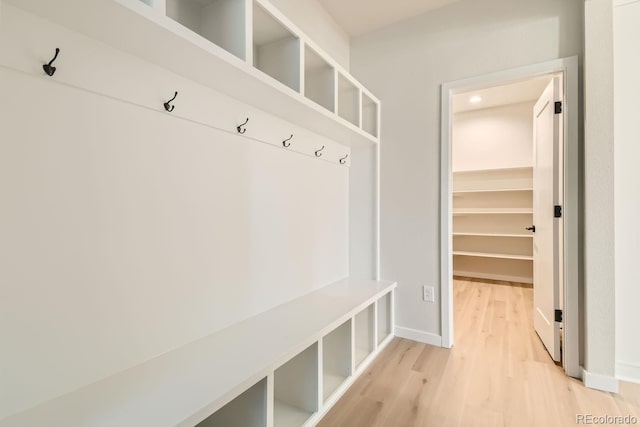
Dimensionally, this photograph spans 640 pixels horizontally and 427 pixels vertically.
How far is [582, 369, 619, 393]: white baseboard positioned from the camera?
1.73m

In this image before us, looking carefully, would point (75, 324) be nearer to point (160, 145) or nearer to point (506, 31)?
point (160, 145)

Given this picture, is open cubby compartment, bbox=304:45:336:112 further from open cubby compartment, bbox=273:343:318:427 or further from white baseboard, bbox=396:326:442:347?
white baseboard, bbox=396:326:442:347

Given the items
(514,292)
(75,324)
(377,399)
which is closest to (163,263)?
(75,324)

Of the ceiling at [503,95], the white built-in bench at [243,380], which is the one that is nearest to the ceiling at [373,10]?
the ceiling at [503,95]

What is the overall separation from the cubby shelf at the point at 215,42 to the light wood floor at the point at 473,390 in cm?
158

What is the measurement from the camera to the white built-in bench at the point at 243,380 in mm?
847

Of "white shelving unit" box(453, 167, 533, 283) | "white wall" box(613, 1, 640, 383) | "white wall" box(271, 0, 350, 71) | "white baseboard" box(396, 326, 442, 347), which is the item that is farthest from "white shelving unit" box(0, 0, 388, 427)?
"white shelving unit" box(453, 167, 533, 283)

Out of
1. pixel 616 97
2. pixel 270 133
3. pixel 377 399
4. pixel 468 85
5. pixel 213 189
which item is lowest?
pixel 377 399

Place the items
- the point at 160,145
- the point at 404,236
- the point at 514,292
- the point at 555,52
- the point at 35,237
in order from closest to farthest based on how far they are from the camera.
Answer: the point at 35,237 → the point at 160,145 → the point at 555,52 → the point at 404,236 → the point at 514,292

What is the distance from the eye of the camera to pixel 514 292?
3869 millimetres

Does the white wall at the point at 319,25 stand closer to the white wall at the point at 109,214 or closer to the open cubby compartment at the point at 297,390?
the white wall at the point at 109,214

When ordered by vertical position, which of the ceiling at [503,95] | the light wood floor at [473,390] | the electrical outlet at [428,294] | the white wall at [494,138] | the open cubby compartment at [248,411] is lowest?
the light wood floor at [473,390]

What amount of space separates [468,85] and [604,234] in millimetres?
1279

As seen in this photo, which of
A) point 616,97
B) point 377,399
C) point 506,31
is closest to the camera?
point 377,399
